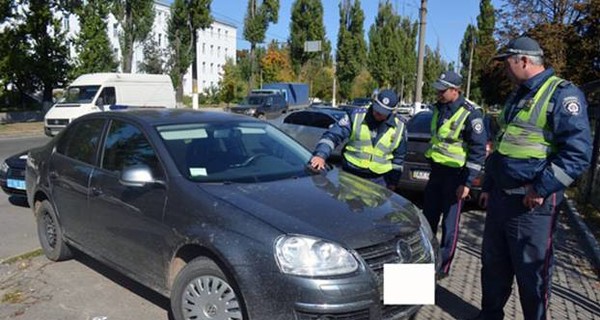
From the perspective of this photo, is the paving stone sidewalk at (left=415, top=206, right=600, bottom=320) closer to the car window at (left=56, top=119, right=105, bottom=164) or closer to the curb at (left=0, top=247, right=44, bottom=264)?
the car window at (left=56, top=119, right=105, bottom=164)

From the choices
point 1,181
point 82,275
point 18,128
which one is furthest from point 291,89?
point 82,275

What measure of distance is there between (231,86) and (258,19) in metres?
6.35

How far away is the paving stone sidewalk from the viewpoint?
379cm

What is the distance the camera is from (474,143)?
162 inches

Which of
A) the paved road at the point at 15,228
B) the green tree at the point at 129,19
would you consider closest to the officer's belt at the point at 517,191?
the paved road at the point at 15,228

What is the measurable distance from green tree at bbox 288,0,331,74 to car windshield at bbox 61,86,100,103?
30.5 meters

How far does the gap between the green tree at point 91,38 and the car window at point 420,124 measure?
791 inches

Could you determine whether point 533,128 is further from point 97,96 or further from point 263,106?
point 263,106

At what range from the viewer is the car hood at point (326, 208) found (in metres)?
2.80

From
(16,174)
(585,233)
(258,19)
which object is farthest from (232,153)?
(258,19)

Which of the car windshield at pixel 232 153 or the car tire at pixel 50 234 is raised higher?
the car windshield at pixel 232 153

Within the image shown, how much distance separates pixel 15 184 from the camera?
6504 millimetres

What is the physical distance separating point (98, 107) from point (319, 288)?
15382 mm

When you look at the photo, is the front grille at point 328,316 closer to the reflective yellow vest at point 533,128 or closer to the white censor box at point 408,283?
the white censor box at point 408,283
